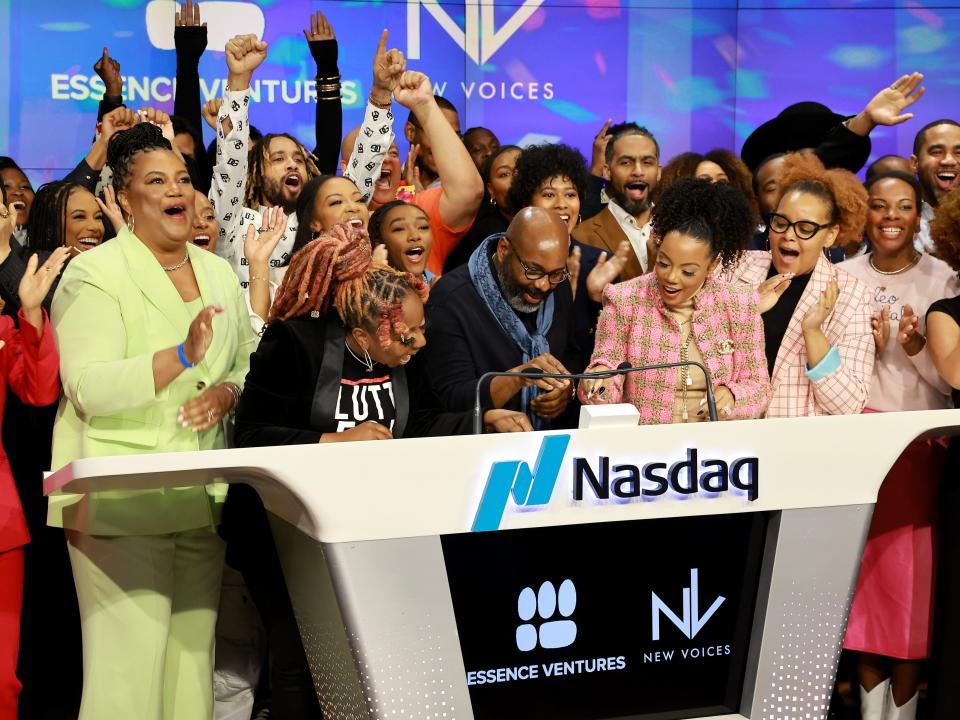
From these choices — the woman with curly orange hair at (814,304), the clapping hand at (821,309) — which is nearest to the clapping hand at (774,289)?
the woman with curly orange hair at (814,304)

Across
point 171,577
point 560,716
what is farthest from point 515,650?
point 171,577

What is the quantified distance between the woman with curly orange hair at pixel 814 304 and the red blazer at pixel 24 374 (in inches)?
A: 79.4

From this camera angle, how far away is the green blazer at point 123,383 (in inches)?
106

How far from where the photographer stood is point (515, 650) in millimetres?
2277

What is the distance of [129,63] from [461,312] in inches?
116

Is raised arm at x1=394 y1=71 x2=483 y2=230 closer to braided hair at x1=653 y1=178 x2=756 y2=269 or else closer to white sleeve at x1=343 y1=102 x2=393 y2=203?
white sleeve at x1=343 y1=102 x2=393 y2=203

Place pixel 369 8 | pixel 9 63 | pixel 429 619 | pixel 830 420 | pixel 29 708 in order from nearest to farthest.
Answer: pixel 429 619
pixel 830 420
pixel 29 708
pixel 9 63
pixel 369 8

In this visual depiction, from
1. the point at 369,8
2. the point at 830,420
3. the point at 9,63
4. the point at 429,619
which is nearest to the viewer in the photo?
the point at 429,619

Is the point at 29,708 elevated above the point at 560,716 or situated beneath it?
situated beneath

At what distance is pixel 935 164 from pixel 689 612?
10.9 ft

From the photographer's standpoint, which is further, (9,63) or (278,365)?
(9,63)

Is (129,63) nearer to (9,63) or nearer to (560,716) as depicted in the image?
(9,63)

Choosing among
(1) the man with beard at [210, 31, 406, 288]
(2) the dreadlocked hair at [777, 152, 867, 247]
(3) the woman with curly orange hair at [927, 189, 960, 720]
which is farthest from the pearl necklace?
(3) the woman with curly orange hair at [927, 189, 960, 720]

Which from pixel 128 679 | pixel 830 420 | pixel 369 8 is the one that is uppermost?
pixel 369 8
